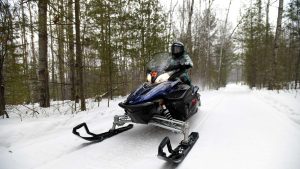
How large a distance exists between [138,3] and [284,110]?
7.70 meters

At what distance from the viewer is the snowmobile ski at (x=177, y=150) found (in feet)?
7.54

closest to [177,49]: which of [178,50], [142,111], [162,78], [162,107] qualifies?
[178,50]

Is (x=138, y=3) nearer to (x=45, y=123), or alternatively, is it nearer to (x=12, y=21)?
(x=12, y=21)

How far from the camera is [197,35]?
2191 centimetres

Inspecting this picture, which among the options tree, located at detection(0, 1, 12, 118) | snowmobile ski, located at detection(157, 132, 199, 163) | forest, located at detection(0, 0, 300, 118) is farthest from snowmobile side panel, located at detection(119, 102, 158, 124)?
tree, located at detection(0, 1, 12, 118)

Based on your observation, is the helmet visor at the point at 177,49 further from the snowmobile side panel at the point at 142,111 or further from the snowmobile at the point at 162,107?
the snowmobile side panel at the point at 142,111

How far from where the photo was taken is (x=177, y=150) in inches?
109

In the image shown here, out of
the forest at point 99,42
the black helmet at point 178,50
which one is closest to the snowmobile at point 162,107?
the black helmet at point 178,50

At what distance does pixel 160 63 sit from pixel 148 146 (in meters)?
1.79

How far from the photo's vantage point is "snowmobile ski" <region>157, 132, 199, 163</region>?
2.30 metres

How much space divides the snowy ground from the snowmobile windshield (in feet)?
3.84

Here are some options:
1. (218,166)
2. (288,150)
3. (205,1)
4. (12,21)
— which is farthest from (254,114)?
(205,1)

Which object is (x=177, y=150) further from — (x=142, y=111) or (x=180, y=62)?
(x=180, y=62)

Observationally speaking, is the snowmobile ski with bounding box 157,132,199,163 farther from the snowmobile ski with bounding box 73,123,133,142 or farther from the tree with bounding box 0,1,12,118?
the tree with bounding box 0,1,12,118
